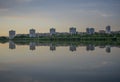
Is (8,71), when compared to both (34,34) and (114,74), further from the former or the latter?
(34,34)

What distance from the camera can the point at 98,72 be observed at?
6.34 metres

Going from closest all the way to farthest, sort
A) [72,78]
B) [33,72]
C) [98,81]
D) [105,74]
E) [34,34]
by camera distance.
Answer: [98,81]
[72,78]
[105,74]
[33,72]
[34,34]

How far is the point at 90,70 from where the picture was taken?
6.68 m

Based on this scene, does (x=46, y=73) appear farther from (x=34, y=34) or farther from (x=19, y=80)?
(x=34, y=34)

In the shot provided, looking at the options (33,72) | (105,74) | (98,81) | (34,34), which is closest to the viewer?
(98,81)

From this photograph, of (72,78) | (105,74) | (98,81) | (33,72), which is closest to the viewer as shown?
(98,81)

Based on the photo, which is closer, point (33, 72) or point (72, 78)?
point (72, 78)

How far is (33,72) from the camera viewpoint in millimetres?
6547

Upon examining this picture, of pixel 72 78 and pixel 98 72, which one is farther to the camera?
pixel 98 72

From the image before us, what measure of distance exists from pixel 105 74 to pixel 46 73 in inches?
46.4

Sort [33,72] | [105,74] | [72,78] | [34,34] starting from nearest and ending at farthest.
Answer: [72,78] → [105,74] → [33,72] → [34,34]

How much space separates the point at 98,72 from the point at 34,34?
45271 millimetres

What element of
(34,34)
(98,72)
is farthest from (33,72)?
(34,34)

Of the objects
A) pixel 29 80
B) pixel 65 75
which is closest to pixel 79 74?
pixel 65 75
